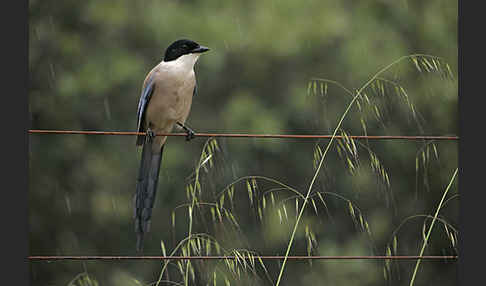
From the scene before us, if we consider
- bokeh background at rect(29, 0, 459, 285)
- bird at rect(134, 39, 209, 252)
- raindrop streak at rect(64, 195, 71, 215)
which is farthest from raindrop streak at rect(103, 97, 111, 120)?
bird at rect(134, 39, 209, 252)

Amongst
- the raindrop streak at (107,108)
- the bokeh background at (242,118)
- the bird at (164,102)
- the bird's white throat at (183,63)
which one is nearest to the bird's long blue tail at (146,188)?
the bird at (164,102)

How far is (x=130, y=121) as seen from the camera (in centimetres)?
390

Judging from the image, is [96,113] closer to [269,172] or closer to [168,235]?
[168,235]

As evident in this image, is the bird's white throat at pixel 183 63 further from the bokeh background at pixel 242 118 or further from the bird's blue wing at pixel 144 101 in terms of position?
the bokeh background at pixel 242 118

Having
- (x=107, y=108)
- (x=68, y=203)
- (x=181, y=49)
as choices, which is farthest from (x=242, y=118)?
(x=181, y=49)

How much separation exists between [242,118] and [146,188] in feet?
5.50

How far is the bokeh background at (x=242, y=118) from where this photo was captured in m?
3.84

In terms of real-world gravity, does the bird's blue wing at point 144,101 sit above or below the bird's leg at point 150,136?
above

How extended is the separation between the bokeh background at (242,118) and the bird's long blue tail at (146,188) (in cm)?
140

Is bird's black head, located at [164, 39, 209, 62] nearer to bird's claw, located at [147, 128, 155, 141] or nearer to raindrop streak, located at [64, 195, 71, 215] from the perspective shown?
bird's claw, located at [147, 128, 155, 141]

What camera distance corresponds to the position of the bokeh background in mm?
3842

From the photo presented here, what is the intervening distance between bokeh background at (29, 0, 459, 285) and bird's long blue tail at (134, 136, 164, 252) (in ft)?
4.59

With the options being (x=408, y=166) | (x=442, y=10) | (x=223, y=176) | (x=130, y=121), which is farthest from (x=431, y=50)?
(x=130, y=121)

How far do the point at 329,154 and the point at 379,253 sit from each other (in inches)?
26.1
